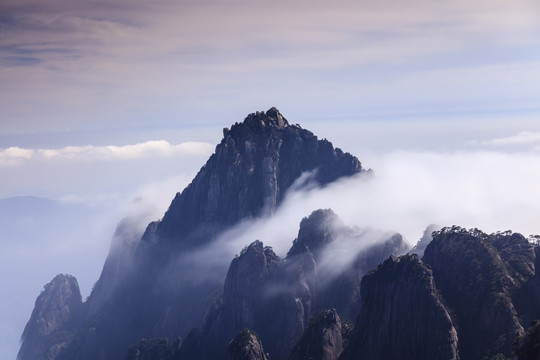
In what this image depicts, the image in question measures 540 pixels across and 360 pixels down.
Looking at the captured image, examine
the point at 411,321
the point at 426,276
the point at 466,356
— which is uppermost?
the point at 426,276

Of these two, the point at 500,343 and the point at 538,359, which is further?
the point at 500,343

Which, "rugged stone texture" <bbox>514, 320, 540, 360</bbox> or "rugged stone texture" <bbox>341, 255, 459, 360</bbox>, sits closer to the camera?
"rugged stone texture" <bbox>514, 320, 540, 360</bbox>

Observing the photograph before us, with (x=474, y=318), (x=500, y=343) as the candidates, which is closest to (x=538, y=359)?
(x=500, y=343)

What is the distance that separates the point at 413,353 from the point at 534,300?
42497 millimetres

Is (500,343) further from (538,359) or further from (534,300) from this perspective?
(538,359)

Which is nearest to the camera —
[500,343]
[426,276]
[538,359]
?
[538,359]

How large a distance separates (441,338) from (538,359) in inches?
2398

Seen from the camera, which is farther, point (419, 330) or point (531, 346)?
point (419, 330)

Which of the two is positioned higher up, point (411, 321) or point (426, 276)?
point (426, 276)

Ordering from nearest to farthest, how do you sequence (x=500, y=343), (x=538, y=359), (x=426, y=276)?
(x=538, y=359) → (x=500, y=343) → (x=426, y=276)

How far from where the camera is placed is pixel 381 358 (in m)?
196

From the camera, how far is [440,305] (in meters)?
192

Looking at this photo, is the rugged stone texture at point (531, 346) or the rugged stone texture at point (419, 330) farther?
the rugged stone texture at point (419, 330)

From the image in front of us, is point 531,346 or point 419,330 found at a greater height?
point 531,346
